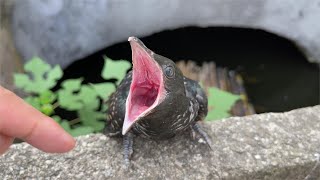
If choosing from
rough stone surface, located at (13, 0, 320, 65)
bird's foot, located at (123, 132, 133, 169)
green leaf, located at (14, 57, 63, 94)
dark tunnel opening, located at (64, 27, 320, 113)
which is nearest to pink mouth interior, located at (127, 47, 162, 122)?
bird's foot, located at (123, 132, 133, 169)

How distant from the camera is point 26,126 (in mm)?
1303

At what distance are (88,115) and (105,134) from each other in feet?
2.11

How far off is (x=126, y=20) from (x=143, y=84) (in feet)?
6.49

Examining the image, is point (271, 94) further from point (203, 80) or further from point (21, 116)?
point (21, 116)

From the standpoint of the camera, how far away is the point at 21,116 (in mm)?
1291

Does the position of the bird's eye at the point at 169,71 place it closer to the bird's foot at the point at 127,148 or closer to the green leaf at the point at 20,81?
the bird's foot at the point at 127,148

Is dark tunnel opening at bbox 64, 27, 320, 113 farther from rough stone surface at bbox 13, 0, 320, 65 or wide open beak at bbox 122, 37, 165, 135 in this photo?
wide open beak at bbox 122, 37, 165, 135

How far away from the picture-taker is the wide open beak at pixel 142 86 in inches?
58.3

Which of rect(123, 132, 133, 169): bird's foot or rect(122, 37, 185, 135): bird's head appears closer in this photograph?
rect(122, 37, 185, 135): bird's head

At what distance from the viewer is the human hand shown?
1.28 meters

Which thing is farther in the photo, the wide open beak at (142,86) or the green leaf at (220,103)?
the green leaf at (220,103)

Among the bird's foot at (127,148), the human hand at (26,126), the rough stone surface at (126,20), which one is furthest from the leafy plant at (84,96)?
the human hand at (26,126)

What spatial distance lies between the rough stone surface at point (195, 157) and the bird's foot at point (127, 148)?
19 millimetres

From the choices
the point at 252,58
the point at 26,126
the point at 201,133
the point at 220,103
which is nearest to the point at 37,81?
the point at 220,103
